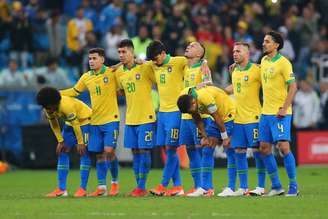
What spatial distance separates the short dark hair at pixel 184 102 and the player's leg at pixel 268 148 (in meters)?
1.50

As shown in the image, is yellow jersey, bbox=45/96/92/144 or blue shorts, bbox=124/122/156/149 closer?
yellow jersey, bbox=45/96/92/144

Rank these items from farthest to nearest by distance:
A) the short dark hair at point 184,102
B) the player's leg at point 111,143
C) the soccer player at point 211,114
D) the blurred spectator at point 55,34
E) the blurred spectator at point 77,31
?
the blurred spectator at point 55,34
the blurred spectator at point 77,31
the player's leg at point 111,143
the soccer player at point 211,114
the short dark hair at point 184,102

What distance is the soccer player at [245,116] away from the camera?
18.6 meters

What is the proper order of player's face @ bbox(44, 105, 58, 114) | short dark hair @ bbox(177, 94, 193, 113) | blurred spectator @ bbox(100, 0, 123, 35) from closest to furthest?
short dark hair @ bbox(177, 94, 193, 113) → player's face @ bbox(44, 105, 58, 114) → blurred spectator @ bbox(100, 0, 123, 35)

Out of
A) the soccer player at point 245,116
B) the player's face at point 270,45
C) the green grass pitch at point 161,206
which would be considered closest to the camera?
the green grass pitch at point 161,206

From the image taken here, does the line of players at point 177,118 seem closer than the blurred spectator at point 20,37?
Yes

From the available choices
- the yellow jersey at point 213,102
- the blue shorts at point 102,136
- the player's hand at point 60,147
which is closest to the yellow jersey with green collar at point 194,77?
the yellow jersey at point 213,102

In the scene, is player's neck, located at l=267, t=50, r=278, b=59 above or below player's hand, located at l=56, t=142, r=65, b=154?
above

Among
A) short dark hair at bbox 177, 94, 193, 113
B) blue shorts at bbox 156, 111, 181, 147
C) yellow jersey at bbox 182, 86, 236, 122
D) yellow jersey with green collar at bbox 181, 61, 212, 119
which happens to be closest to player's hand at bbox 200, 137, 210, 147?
yellow jersey at bbox 182, 86, 236, 122

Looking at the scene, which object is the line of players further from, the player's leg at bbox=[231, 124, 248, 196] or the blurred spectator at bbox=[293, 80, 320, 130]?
the blurred spectator at bbox=[293, 80, 320, 130]

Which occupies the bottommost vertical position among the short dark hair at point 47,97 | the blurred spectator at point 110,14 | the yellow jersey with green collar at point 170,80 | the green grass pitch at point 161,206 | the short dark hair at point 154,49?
the green grass pitch at point 161,206

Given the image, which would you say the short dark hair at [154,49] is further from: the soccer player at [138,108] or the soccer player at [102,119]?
the soccer player at [102,119]

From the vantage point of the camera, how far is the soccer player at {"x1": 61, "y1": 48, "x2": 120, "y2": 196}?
1900cm

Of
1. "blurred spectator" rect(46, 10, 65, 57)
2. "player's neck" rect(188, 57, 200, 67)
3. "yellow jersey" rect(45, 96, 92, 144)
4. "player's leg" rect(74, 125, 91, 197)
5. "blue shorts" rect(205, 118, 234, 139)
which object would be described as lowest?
"player's leg" rect(74, 125, 91, 197)
